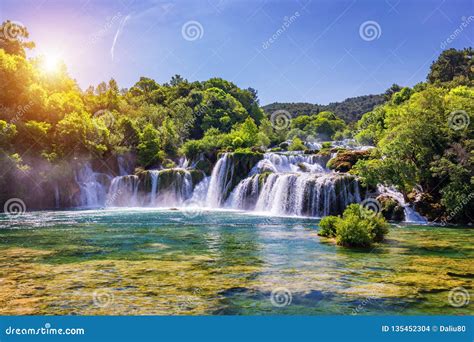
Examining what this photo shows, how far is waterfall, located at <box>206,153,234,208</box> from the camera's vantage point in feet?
121

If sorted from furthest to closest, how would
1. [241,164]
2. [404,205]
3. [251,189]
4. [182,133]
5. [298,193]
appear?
[182,133] → [241,164] → [251,189] → [298,193] → [404,205]

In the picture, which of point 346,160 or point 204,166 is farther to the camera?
point 204,166

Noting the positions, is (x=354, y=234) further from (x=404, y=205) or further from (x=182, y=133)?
(x=182, y=133)

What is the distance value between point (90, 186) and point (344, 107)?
116m

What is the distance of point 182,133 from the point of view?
6188 cm

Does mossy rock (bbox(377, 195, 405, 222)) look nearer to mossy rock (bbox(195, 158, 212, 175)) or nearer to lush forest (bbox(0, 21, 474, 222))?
lush forest (bbox(0, 21, 474, 222))

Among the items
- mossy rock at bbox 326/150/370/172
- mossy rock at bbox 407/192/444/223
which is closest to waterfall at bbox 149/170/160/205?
mossy rock at bbox 326/150/370/172

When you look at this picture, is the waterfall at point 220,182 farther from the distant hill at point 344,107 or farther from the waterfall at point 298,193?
the distant hill at point 344,107


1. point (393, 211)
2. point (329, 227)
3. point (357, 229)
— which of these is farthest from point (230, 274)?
point (393, 211)

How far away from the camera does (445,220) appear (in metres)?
23.2

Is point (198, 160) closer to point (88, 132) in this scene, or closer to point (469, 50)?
point (88, 132)

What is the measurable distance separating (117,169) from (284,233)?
103 ft

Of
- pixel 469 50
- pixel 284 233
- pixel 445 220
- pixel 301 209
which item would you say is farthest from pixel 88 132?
pixel 469 50

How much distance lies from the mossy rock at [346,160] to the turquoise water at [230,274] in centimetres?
1338
